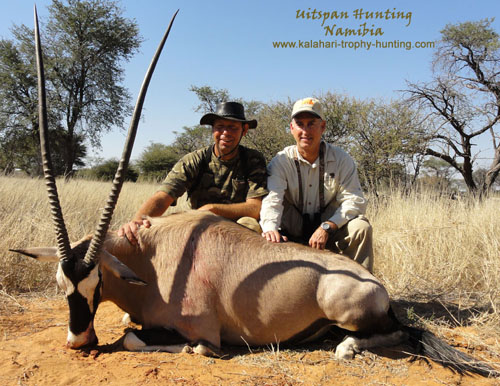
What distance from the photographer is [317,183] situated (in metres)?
4.99

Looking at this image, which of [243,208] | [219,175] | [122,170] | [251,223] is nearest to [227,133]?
[219,175]

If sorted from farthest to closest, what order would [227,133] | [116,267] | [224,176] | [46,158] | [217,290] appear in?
[224,176]
[227,133]
[217,290]
[116,267]
[46,158]

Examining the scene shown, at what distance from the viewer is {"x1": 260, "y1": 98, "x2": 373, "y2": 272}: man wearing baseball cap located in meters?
4.55

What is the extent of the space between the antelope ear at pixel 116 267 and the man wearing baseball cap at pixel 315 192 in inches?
64.2

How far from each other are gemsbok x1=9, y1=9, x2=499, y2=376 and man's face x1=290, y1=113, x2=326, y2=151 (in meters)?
1.52

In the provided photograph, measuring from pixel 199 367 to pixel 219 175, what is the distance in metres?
2.55

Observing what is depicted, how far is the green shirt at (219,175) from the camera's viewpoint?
4957 mm

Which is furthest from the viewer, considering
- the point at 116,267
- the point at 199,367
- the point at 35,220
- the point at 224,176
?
the point at 35,220

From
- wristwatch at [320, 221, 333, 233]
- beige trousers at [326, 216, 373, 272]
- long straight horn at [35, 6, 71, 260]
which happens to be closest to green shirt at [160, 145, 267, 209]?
wristwatch at [320, 221, 333, 233]

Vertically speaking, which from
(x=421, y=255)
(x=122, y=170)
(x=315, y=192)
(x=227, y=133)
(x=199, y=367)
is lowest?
(x=199, y=367)

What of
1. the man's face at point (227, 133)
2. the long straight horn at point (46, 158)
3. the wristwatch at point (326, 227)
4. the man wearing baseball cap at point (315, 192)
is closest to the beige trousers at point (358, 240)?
the man wearing baseball cap at point (315, 192)

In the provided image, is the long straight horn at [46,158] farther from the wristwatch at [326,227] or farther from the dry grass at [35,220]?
the wristwatch at [326,227]

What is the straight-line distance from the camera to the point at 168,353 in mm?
3318

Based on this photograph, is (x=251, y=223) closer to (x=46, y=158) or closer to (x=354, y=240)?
(x=354, y=240)
